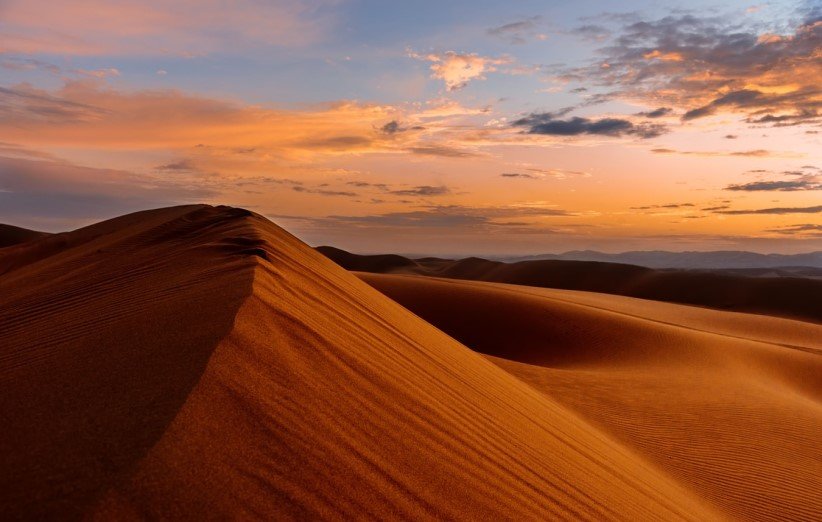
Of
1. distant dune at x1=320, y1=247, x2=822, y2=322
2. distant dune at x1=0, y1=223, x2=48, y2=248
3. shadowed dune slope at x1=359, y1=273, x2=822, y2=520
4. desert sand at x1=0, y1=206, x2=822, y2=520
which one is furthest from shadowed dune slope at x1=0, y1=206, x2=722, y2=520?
distant dune at x1=0, y1=223, x2=48, y2=248

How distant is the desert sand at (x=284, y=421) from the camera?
2.08 meters

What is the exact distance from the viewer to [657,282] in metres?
59.0

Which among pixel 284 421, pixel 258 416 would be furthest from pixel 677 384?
pixel 258 416

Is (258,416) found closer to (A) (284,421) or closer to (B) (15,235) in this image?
(A) (284,421)

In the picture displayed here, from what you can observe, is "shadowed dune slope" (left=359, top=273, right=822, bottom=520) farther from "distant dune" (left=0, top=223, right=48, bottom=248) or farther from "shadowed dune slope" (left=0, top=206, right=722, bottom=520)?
"distant dune" (left=0, top=223, right=48, bottom=248)

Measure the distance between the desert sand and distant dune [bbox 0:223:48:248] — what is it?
5016cm

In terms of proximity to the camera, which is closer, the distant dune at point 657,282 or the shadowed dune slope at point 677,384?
the shadowed dune slope at point 677,384

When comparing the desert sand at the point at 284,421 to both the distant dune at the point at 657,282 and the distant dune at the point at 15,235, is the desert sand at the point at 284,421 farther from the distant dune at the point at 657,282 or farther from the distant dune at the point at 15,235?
the distant dune at the point at 15,235

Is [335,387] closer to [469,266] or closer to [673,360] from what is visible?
[673,360]

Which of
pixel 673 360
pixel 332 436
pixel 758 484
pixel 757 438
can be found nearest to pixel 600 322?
pixel 673 360

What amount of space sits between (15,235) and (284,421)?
59494mm

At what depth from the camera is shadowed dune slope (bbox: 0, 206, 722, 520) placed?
203 centimetres

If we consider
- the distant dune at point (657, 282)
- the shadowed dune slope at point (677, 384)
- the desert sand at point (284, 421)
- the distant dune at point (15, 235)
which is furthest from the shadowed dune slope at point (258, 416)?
the distant dune at point (15, 235)

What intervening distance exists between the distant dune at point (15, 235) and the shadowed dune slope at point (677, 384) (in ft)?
133
